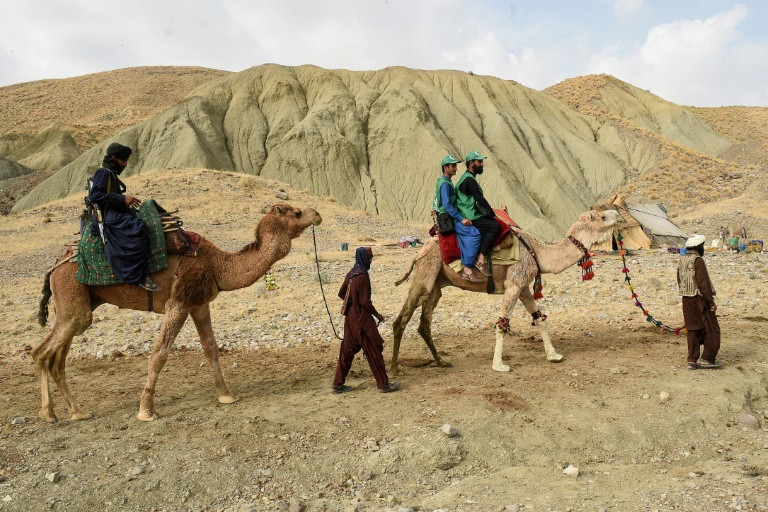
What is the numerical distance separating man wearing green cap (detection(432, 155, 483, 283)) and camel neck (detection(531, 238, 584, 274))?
101 centimetres

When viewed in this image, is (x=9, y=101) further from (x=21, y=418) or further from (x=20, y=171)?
(x=21, y=418)

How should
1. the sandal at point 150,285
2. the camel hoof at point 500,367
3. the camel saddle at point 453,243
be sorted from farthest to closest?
the camel saddle at point 453,243, the camel hoof at point 500,367, the sandal at point 150,285

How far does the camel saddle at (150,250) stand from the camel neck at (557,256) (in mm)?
4797

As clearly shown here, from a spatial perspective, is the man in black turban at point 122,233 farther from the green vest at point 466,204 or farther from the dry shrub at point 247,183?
the dry shrub at point 247,183

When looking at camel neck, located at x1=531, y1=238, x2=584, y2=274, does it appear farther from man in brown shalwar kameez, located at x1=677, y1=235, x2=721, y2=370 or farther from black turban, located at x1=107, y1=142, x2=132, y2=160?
black turban, located at x1=107, y1=142, x2=132, y2=160

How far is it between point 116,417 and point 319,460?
8.75ft

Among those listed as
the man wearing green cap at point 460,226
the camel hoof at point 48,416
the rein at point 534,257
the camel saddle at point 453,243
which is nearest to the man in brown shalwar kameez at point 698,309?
the rein at point 534,257

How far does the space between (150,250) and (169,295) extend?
22.3 inches

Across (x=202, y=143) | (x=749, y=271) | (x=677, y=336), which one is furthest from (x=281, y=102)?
(x=677, y=336)

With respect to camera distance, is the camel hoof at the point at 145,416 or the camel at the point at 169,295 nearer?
the camel hoof at the point at 145,416

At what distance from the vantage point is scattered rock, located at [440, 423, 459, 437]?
5.93 metres

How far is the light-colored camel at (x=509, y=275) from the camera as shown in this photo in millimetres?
8453

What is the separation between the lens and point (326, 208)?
35781mm

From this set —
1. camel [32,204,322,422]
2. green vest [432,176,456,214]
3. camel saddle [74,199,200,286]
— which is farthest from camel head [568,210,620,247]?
camel saddle [74,199,200,286]
